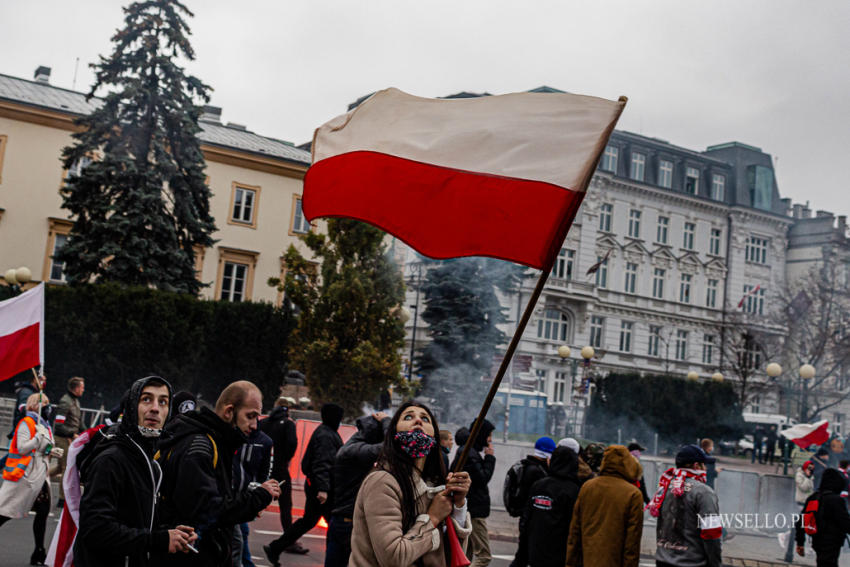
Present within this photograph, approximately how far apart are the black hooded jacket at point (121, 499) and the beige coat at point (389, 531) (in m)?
0.88

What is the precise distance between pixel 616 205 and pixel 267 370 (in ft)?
105

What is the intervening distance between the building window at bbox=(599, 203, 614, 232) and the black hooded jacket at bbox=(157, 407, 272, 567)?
5460 centimetres

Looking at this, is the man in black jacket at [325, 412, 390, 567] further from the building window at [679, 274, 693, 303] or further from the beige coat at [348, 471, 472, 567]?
the building window at [679, 274, 693, 303]

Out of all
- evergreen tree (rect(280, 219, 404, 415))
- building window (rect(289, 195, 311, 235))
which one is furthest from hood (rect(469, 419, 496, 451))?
building window (rect(289, 195, 311, 235))

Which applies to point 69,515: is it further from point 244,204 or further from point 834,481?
point 244,204

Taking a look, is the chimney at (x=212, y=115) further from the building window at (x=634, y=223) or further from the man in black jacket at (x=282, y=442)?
the man in black jacket at (x=282, y=442)

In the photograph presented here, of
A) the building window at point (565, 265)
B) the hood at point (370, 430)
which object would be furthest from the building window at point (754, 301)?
the hood at point (370, 430)

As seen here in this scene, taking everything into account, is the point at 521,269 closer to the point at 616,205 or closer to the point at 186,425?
the point at 616,205

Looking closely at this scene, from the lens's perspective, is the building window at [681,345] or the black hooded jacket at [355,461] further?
the building window at [681,345]

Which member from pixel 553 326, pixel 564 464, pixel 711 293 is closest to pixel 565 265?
pixel 553 326

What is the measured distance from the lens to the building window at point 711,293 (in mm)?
62469

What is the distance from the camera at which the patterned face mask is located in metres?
4.22

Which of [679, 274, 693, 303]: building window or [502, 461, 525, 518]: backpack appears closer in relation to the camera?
[502, 461, 525, 518]: backpack

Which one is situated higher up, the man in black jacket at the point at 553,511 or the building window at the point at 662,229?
the building window at the point at 662,229
